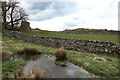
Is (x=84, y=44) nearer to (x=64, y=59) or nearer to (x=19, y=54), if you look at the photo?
(x=64, y=59)

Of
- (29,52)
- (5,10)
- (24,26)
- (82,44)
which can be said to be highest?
(5,10)

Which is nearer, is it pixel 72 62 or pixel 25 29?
pixel 72 62

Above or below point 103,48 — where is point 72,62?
below

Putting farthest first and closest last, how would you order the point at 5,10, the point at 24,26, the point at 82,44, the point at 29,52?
the point at 24,26, the point at 5,10, the point at 82,44, the point at 29,52

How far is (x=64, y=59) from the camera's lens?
827cm

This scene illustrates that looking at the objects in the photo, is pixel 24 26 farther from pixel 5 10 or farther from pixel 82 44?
pixel 82 44

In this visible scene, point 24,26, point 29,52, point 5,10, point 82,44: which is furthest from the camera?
point 24,26

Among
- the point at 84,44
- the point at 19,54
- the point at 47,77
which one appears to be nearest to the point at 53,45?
the point at 84,44

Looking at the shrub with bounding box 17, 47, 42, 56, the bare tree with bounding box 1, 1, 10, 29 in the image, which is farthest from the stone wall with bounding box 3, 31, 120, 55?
the bare tree with bounding box 1, 1, 10, 29

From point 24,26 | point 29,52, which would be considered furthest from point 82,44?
point 24,26

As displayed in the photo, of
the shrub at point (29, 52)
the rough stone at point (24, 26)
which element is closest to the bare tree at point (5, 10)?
the rough stone at point (24, 26)

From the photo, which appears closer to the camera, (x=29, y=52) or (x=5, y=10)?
(x=29, y=52)

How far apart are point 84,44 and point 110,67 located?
5949mm

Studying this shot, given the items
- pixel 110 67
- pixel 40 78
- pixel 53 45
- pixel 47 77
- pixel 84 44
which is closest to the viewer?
pixel 40 78
